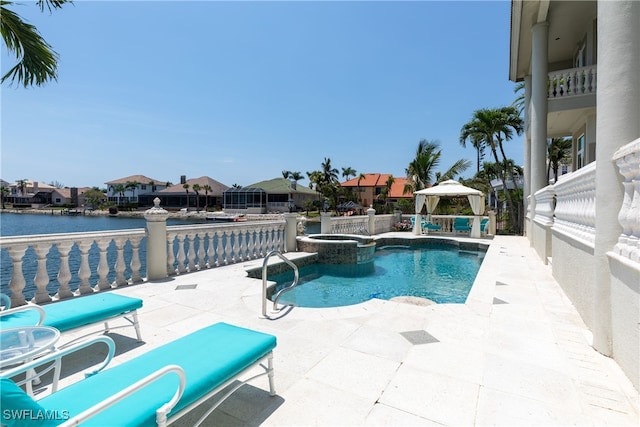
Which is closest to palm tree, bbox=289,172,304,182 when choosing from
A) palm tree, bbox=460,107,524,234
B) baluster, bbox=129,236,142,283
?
palm tree, bbox=460,107,524,234

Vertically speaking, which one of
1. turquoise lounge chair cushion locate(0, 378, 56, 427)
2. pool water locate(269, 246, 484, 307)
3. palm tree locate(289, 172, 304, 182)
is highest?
palm tree locate(289, 172, 304, 182)

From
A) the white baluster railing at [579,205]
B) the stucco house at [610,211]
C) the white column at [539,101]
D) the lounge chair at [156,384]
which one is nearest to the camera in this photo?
the lounge chair at [156,384]

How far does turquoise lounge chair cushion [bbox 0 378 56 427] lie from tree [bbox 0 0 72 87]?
5370 millimetres

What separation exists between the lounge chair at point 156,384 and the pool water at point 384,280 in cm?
363

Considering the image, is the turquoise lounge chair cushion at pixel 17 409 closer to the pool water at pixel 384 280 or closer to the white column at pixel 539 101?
the pool water at pixel 384 280

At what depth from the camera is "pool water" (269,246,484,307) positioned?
259 inches

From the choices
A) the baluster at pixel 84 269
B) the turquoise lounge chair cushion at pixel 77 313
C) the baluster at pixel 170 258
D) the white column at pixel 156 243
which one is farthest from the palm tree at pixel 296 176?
the turquoise lounge chair cushion at pixel 77 313

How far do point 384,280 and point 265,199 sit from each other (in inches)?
1863

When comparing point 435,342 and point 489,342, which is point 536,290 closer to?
point 489,342

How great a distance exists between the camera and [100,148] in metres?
20.0

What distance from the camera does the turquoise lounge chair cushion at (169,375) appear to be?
58.1 inches

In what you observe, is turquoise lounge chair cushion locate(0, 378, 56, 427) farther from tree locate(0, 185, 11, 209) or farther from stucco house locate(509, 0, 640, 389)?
tree locate(0, 185, 11, 209)

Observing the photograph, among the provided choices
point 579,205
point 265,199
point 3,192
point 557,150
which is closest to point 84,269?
point 579,205

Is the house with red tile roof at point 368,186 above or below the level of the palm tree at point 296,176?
below
